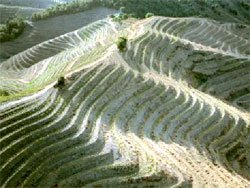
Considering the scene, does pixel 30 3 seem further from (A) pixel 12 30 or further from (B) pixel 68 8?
(A) pixel 12 30

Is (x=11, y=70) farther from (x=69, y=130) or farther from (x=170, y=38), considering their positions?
(x=69, y=130)

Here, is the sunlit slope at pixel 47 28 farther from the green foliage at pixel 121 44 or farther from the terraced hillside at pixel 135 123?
the green foliage at pixel 121 44

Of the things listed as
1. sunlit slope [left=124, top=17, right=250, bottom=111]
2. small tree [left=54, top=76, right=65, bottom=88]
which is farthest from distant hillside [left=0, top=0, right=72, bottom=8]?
small tree [left=54, top=76, right=65, bottom=88]

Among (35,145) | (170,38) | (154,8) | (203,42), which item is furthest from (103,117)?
(154,8)

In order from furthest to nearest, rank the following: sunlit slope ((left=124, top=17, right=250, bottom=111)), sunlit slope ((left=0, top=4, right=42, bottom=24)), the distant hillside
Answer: the distant hillside → sunlit slope ((left=0, top=4, right=42, bottom=24)) → sunlit slope ((left=124, top=17, right=250, bottom=111))

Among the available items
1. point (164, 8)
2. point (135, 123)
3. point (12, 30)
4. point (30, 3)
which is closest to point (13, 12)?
point (30, 3)

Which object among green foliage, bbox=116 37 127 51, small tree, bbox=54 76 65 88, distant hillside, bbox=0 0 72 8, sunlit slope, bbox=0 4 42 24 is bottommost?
small tree, bbox=54 76 65 88

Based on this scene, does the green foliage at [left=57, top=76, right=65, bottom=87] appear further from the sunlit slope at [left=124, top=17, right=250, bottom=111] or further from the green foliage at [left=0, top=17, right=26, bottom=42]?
the green foliage at [left=0, top=17, right=26, bottom=42]
